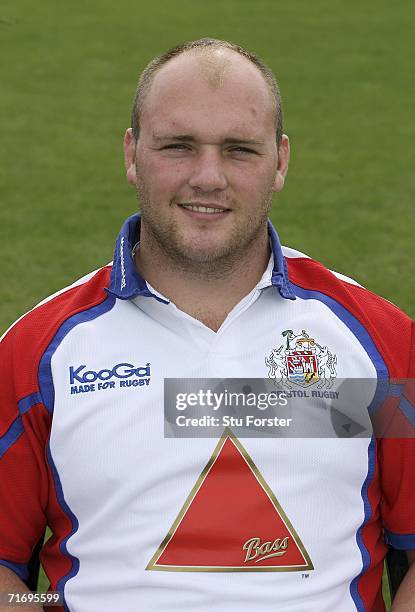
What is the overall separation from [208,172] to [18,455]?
0.69 meters

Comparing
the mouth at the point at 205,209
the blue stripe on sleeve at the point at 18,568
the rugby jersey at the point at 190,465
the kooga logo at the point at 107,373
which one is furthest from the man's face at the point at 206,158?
the blue stripe on sleeve at the point at 18,568

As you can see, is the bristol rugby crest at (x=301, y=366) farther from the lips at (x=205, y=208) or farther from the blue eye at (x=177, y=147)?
the blue eye at (x=177, y=147)

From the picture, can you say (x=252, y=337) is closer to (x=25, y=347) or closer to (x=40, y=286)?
(x=25, y=347)

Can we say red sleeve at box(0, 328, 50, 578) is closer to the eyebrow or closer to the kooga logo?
the kooga logo

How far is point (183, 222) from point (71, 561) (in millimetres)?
736

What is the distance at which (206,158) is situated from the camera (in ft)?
6.68

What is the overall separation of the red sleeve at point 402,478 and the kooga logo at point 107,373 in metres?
0.52

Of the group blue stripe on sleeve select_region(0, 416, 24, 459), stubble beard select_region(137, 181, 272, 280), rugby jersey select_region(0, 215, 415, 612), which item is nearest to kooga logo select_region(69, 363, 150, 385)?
rugby jersey select_region(0, 215, 415, 612)

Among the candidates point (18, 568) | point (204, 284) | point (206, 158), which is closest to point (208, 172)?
point (206, 158)

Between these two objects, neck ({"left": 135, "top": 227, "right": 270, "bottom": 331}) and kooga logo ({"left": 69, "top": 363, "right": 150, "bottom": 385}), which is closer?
kooga logo ({"left": 69, "top": 363, "right": 150, "bottom": 385})

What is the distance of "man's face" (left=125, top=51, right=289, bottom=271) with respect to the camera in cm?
204

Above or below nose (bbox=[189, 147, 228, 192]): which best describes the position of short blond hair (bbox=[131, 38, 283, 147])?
above

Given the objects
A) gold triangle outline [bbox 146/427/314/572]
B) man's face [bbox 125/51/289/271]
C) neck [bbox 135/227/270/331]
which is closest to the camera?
gold triangle outline [bbox 146/427/314/572]

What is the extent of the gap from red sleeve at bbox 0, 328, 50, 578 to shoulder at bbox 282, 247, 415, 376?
0.62m
